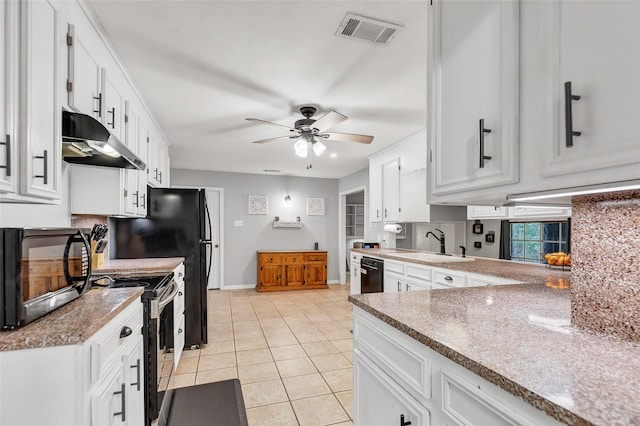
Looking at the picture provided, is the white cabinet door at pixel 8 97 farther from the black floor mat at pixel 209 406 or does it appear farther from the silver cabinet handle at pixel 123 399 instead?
the black floor mat at pixel 209 406

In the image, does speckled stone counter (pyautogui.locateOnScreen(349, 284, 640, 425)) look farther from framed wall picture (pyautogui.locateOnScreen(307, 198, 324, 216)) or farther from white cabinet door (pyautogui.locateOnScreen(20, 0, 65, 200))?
framed wall picture (pyautogui.locateOnScreen(307, 198, 324, 216))

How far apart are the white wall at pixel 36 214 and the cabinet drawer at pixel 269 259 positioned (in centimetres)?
415

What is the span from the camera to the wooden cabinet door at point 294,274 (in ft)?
20.7

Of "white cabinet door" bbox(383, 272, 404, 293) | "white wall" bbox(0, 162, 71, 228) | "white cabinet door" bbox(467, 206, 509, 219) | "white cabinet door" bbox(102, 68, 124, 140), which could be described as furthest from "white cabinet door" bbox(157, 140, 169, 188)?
"white cabinet door" bbox(467, 206, 509, 219)

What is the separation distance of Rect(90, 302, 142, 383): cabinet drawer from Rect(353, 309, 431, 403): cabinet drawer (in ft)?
3.26

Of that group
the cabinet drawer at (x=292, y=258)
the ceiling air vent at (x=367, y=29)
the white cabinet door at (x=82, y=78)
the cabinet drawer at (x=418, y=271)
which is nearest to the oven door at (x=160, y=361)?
the white cabinet door at (x=82, y=78)

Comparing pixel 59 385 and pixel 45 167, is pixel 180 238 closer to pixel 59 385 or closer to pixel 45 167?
pixel 45 167

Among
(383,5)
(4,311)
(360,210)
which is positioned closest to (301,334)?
(4,311)

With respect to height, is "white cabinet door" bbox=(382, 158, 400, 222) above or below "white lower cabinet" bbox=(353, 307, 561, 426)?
above

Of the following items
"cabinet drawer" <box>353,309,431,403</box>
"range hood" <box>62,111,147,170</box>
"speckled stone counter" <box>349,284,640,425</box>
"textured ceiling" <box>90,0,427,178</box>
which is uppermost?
"textured ceiling" <box>90,0,427,178</box>

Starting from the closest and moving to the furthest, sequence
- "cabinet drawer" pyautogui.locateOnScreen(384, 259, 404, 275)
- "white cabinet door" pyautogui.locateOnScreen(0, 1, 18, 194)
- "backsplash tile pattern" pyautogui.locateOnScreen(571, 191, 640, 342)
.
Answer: "backsplash tile pattern" pyautogui.locateOnScreen(571, 191, 640, 342) < "white cabinet door" pyautogui.locateOnScreen(0, 1, 18, 194) < "cabinet drawer" pyautogui.locateOnScreen(384, 259, 404, 275)

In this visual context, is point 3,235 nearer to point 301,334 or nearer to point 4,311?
point 4,311

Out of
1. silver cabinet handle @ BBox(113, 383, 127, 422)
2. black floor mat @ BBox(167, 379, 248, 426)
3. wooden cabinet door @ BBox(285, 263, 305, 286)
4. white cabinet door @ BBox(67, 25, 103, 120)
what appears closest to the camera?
silver cabinet handle @ BBox(113, 383, 127, 422)

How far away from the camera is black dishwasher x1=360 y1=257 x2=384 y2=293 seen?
12.9 feet
